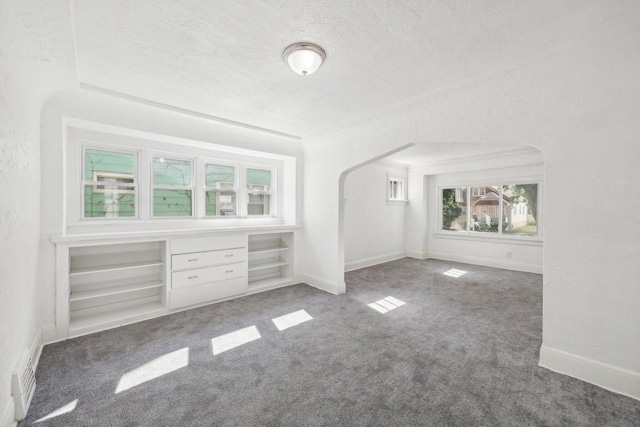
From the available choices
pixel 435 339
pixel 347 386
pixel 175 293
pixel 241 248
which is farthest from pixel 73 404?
pixel 435 339

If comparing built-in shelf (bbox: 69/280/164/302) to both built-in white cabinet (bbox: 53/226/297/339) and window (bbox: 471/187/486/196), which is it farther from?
window (bbox: 471/187/486/196)

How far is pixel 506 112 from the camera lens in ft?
8.01

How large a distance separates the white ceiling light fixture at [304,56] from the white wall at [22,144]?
1413mm

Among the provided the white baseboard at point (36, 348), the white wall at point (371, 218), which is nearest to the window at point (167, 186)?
the white baseboard at point (36, 348)

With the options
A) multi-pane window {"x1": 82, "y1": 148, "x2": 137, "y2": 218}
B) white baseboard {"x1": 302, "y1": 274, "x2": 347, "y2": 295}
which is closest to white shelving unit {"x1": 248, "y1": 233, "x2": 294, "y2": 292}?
white baseboard {"x1": 302, "y1": 274, "x2": 347, "y2": 295}

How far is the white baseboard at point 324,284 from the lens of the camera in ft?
14.0

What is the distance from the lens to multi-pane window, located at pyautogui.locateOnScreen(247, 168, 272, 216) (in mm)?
4926

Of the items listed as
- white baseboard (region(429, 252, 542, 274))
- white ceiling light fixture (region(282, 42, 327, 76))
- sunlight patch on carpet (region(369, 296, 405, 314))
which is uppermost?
white ceiling light fixture (region(282, 42, 327, 76))

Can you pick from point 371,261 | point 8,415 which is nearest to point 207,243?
point 8,415

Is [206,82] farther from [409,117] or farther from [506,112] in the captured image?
[506,112]

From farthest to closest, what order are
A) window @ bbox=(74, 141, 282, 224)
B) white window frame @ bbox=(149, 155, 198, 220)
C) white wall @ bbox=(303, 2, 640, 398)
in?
white window frame @ bbox=(149, 155, 198, 220), window @ bbox=(74, 141, 282, 224), white wall @ bbox=(303, 2, 640, 398)

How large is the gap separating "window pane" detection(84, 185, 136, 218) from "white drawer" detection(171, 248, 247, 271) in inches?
39.7

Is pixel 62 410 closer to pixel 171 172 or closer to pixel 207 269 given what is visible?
pixel 207 269

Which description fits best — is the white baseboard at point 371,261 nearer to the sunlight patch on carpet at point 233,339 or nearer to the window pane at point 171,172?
the sunlight patch on carpet at point 233,339
